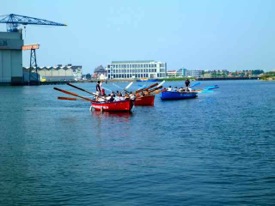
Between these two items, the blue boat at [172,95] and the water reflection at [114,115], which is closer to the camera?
the water reflection at [114,115]

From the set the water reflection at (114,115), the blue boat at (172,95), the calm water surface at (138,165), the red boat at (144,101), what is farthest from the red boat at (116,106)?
the blue boat at (172,95)

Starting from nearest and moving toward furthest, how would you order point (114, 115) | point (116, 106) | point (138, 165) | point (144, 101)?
1. point (138, 165)
2. point (114, 115)
3. point (116, 106)
4. point (144, 101)

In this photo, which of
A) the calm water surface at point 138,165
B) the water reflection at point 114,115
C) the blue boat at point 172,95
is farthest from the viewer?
the blue boat at point 172,95

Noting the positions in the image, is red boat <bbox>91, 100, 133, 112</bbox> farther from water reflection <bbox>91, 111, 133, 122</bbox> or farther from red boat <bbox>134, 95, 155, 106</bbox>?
red boat <bbox>134, 95, 155, 106</bbox>

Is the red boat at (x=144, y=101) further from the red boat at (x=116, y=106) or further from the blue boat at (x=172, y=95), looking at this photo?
the blue boat at (x=172, y=95)

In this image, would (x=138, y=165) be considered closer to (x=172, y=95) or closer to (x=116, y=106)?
(x=116, y=106)

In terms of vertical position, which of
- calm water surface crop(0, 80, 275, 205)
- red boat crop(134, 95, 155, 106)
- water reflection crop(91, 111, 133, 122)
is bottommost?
calm water surface crop(0, 80, 275, 205)

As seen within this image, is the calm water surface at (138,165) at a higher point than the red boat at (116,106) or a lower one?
lower

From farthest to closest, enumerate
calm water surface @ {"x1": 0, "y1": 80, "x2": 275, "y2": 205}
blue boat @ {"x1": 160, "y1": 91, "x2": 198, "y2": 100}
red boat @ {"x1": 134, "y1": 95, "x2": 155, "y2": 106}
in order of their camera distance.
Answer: blue boat @ {"x1": 160, "y1": 91, "x2": 198, "y2": 100}
red boat @ {"x1": 134, "y1": 95, "x2": 155, "y2": 106}
calm water surface @ {"x1": 0, "y1": 80, "x2": 275, "y2": 205}

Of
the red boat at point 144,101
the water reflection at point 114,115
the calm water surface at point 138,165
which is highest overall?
the red boat at point 144,101

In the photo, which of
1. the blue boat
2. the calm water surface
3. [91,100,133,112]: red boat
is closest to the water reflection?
[91,100,133,112]: red boat

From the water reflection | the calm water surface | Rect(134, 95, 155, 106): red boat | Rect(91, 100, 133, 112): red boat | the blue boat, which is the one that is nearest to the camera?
the calm water surface

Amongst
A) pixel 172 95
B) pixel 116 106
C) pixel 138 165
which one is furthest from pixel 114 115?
pixel 172 95

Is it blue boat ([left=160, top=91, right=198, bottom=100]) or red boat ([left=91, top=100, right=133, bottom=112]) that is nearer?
red boat ([left=91, top=100, right=133, bottom=112])
